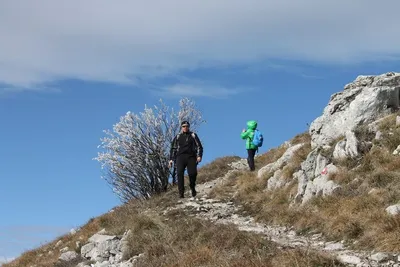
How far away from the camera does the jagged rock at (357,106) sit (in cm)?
1496

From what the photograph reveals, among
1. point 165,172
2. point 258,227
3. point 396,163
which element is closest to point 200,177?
point 165,172

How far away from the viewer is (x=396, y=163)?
1116 centimetres

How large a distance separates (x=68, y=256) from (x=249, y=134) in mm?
7890

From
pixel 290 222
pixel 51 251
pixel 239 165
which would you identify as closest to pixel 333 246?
pixel 290 222

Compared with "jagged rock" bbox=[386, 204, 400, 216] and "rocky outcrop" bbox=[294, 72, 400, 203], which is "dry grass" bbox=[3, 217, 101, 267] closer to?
"rocky outcrop" bbox=[294, 72, 400, 203]

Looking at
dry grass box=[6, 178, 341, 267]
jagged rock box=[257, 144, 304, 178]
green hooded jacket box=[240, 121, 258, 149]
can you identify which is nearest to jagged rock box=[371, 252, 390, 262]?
dry grass box=[6, 178, 341, 267]

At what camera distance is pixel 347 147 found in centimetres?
1270

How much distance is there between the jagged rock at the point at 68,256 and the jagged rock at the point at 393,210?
28.2 ft

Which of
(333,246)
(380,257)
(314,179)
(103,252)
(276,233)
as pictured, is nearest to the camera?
(380,257)

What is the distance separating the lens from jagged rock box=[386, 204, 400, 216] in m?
8.62

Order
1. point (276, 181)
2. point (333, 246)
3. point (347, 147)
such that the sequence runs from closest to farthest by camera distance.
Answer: point (333, 246) < point (347, 147) < point (276, 181)

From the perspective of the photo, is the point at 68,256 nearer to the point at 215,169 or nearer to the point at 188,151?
the point at 188,151

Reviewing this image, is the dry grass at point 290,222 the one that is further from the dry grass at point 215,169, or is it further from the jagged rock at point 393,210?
the dry grass at point 215,169

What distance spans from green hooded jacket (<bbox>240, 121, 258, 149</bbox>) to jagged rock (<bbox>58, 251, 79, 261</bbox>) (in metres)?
7.48
